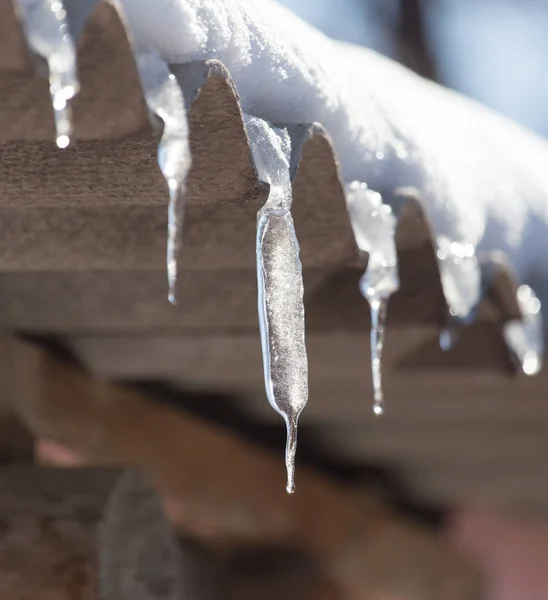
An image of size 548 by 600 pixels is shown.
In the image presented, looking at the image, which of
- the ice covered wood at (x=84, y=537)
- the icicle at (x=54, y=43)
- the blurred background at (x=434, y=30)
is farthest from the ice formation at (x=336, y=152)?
the blurred background at (x=434, y=30)

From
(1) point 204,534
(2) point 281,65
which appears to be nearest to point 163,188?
(2) point 281,65

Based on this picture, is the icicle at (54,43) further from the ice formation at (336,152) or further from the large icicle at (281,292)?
the large icicle at (281,292)

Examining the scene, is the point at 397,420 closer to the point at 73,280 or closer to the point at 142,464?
Result: the point at 142,464

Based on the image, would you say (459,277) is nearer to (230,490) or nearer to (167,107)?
(167,107)

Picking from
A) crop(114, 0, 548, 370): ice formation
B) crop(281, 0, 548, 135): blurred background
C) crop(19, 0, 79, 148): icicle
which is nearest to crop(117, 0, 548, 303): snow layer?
crop(114, 0, 548, 370): ice formation

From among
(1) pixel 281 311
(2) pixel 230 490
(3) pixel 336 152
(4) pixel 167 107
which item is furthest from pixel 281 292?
(2) pixel 230 490

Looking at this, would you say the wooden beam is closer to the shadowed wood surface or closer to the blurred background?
the shadowed wood surface

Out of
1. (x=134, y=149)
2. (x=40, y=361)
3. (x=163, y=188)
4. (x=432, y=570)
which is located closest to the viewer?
(x=134, y=149)
